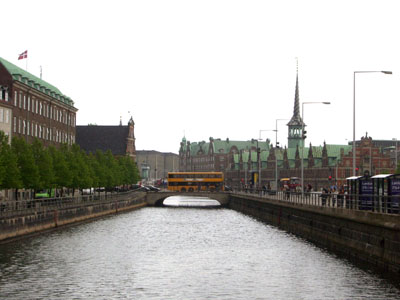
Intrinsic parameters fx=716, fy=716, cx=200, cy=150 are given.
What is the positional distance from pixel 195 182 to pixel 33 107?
48.6 meters

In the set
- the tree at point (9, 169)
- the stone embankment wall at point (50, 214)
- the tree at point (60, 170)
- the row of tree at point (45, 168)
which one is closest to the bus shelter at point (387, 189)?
the stone embankment wall at point (50, 214)

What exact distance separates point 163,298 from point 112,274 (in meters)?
8.20

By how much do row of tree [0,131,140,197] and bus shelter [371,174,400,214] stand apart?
111 feet

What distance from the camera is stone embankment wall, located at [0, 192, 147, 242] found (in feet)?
183

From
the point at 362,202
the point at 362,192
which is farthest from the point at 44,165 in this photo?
the point at 362,202

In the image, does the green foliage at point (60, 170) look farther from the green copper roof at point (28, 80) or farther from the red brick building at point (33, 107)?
the green copper roof at point (28, 80)

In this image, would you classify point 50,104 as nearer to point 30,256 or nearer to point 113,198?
point 113,198

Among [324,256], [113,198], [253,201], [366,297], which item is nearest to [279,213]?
[253,201]

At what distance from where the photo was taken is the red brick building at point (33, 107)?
101875 mm

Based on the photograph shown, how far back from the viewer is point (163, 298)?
33750 millimetres

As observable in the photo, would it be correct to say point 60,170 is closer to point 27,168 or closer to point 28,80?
point 27,168

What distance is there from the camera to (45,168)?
82812 millimetres

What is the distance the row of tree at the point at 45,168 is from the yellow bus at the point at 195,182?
26103 mm

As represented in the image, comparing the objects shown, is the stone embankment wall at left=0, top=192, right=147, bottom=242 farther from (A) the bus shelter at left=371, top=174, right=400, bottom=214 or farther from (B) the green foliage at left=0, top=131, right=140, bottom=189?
(A) the bus shelter at left=371, top=174, right=400, bottom=214
